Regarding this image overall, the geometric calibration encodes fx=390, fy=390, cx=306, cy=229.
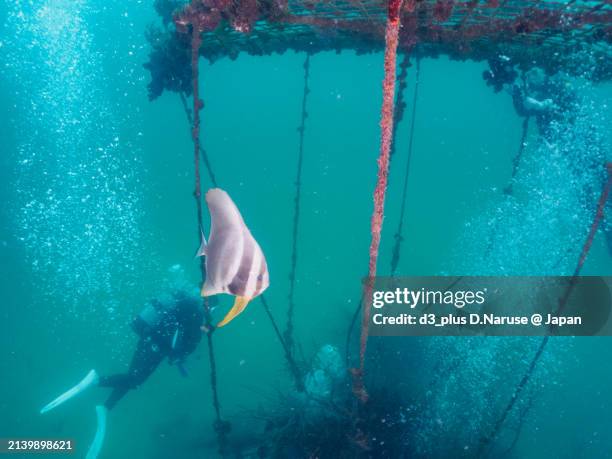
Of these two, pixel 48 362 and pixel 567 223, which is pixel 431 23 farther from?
pixel 567 223

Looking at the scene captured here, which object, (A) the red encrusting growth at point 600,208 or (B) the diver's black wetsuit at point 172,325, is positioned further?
(B) the diver's black wetsuit at point 172,325

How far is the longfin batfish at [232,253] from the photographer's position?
2027mm

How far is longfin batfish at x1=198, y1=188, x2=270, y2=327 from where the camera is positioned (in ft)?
6.65

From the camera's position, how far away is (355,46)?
650 centimetres

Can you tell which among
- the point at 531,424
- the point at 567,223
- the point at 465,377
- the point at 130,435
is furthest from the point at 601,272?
the point at 130,435

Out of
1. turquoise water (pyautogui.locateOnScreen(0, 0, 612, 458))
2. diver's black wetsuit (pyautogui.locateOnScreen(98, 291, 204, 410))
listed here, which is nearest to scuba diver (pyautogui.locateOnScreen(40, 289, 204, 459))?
diver's black wetsuit (pyautogui.locateOnScreen(98, 291, 204, 410))

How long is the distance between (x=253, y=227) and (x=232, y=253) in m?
36.6

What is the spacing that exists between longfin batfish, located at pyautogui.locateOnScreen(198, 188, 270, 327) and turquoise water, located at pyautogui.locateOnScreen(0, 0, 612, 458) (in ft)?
19.0

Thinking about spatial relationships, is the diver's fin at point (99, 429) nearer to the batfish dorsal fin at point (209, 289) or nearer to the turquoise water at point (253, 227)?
the turquoise water at point (253, 227)

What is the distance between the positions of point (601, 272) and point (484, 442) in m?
43.2

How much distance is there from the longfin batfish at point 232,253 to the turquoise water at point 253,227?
5803mm

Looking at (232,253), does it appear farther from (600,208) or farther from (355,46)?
(355,46)

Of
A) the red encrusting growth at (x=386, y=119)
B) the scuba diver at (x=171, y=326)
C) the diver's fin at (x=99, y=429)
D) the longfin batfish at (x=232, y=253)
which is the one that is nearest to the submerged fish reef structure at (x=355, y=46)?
the red encrusting growth at (x=386, y=119)

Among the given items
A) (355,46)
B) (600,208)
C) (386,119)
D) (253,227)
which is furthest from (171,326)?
Result: (253,227)
